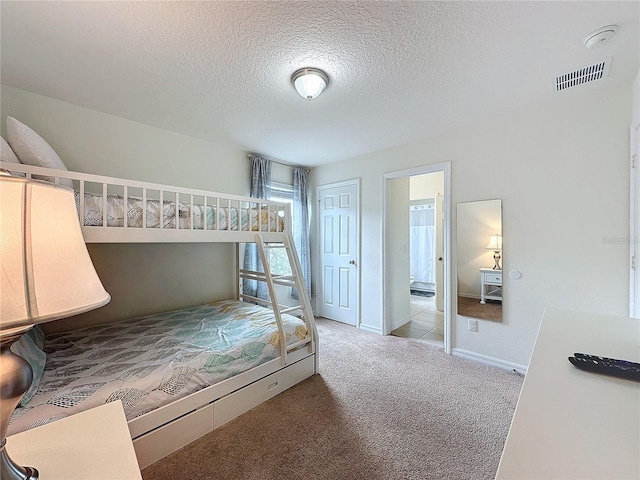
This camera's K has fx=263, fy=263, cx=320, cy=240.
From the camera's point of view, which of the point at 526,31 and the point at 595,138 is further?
the point at 595,138

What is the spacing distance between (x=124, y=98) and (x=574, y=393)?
10.6ft

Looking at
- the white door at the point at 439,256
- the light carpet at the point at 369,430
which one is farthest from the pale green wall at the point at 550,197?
the white door at the point at 439,256

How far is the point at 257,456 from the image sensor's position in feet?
5.11

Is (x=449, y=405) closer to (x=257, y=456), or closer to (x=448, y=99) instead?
(x=257, y=456)

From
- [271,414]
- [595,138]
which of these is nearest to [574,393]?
[271,414]

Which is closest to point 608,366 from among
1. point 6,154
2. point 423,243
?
point 6,154

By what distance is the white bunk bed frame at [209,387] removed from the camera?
1.48m

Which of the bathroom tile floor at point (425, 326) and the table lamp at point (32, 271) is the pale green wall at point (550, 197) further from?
the table lamp at point (32, 271)

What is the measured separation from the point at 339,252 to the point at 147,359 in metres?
2.78

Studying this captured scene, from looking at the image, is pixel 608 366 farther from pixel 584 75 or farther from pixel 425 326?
pixel 425 326

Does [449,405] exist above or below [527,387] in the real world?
below

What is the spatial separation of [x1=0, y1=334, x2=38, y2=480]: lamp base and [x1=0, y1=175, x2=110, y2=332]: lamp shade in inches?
4.8

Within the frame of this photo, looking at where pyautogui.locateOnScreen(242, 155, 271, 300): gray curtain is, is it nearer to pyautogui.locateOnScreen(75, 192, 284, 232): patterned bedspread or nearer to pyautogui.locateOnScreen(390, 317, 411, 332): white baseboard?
pyautogui.locateOnScreen(75, 192, 284, 232): patterned bedspread

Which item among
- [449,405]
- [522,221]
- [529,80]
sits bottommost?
[449,405]
